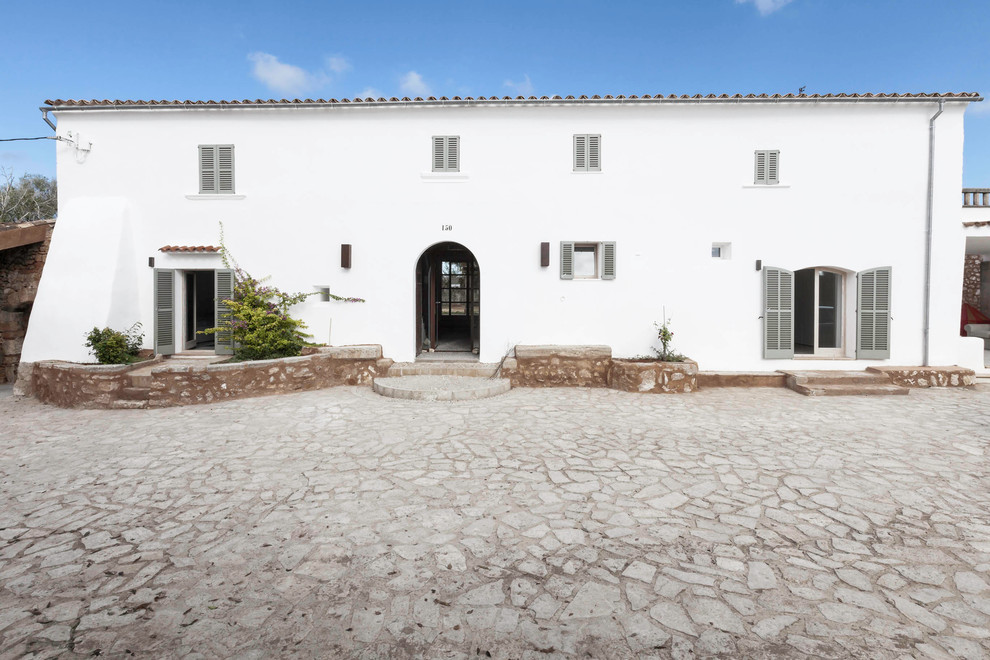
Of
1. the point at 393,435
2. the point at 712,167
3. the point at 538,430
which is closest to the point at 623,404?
the point at 538,430

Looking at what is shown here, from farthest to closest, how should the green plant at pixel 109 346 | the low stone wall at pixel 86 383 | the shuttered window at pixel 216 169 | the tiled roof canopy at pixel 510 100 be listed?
the shuttered window at pixel 216 169, the tiled roof canopy at pixel 510 100, the green plant at pixel 109 346, the low stone wall at pixel 86 383

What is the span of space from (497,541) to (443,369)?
18.6ft

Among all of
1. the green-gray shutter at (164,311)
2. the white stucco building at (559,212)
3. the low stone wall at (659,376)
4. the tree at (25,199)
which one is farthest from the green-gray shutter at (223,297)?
the tree at (25,199)

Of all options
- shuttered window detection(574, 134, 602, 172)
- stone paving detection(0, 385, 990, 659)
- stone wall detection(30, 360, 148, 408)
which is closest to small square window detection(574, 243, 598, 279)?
shuttered window detection(574, 134, 602, 172)

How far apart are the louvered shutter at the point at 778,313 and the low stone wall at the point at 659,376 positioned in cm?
198

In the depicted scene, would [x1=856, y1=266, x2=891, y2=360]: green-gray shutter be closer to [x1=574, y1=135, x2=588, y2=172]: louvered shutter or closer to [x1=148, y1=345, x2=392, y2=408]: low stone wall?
[x1=574, y1=135, x2=588, y2=172]: louvered shutter

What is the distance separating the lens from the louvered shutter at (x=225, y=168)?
893 centimetres

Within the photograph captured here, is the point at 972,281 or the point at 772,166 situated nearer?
the point at 772,166

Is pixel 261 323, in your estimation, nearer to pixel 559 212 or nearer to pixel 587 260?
pixel 559 212

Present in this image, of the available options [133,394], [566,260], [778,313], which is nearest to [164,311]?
[133,394]

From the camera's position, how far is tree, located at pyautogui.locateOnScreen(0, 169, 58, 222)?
20.8 meters

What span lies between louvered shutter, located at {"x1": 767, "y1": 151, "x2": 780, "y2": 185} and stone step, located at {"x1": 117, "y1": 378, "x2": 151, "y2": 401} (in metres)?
11.6

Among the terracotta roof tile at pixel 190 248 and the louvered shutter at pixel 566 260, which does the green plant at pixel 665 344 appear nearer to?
the louvered shutter at pixel 566 260

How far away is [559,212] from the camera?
8.82 m
